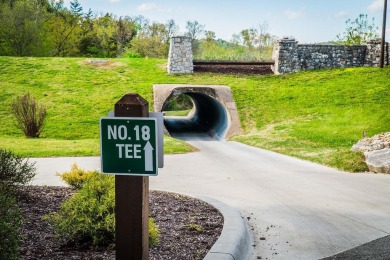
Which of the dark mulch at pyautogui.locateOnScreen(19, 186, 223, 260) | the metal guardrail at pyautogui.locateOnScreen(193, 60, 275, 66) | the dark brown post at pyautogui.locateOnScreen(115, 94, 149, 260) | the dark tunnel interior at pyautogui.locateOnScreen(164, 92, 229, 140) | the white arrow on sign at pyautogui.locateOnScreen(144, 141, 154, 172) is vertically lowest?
the dark tunnel interior at pyautogui.locateOnScreen(164, 92, 229, 140)

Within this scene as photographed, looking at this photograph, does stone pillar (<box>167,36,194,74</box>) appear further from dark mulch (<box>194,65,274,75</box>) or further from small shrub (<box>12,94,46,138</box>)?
small shrub (<box>12,94,46,138</box>)

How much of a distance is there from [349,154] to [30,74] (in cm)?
2151

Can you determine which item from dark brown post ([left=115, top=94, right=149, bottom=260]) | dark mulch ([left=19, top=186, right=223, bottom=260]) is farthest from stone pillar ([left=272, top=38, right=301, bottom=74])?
dark brown post ([left=115, top=94, right=149, bottom=260])

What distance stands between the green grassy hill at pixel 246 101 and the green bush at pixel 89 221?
8370mm

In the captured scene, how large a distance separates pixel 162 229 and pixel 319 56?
27.1m

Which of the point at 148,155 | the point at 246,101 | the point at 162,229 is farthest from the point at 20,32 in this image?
the point at 148,155

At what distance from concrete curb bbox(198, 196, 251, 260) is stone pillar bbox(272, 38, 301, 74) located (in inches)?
963

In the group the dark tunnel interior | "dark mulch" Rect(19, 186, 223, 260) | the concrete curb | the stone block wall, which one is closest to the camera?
the concrete curb

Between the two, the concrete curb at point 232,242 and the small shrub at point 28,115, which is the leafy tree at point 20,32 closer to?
the small shrub at point 28,115

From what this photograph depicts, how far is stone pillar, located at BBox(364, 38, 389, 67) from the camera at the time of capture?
102ft

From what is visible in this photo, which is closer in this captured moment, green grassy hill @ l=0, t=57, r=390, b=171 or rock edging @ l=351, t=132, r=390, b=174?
rock edging @ l=351, t=132, r=390, b=174

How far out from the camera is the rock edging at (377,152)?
11.3 metres

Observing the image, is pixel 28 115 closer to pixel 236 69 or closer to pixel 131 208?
pixel 236 69

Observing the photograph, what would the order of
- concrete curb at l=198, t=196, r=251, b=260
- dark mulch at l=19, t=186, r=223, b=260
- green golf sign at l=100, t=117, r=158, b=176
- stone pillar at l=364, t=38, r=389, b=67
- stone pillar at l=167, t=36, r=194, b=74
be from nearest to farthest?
green golf sign at l=100, t=117, r=158, b=176 → concrete curb at l=198, t=196, r=251, b=260 → dark mulch at l=19, t=186, r=223, b=260 → stone pillar at l=167, t=36, r=194, b=74 → stone pillar at l=364, t=38, r=389, b=67
